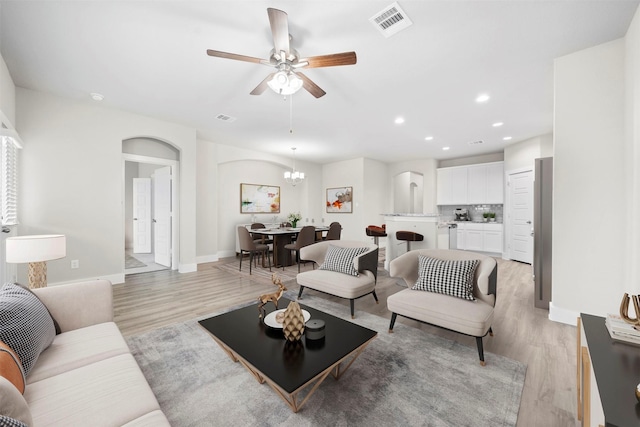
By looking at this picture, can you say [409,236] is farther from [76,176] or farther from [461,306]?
[76,176]

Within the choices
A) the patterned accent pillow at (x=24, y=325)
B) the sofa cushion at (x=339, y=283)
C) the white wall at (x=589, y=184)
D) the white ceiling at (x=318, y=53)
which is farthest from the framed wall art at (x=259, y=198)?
the white wall at (x=589, y=184)

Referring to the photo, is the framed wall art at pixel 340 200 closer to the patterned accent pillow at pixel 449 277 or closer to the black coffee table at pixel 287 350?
the patterned accent pillow at pixel 449 277

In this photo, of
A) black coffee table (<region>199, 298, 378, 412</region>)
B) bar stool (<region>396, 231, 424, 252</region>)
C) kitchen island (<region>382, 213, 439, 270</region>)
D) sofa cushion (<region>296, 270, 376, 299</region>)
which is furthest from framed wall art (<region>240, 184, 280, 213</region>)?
black coffee table (<region>199, 298, 378, 412</region>)

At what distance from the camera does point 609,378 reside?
3.10 ft

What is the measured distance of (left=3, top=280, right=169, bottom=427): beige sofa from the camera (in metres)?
0.99

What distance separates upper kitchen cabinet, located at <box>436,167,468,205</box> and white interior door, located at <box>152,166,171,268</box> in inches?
274

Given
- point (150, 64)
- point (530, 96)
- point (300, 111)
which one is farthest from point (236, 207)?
point (530, 96)

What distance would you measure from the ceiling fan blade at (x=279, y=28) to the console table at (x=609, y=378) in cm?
251

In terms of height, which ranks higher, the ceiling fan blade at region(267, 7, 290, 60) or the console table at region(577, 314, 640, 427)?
the ceiling fan blade at region(267, 7, 290, 60)

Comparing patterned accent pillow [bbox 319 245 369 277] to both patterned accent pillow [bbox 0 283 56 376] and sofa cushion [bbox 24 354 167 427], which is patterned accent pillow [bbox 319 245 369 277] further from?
patterned accent pillow [bbox 0 283 56 376]

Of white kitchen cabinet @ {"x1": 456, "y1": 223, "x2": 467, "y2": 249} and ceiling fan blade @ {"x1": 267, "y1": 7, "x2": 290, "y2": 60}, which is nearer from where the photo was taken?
ceiling fan blade @ {"x1": 267, "y1": 7, "x2": 290, "y2": 60}

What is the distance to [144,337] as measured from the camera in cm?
237

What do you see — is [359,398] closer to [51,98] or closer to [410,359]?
[410,359]

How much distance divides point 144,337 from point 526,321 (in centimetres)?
382
